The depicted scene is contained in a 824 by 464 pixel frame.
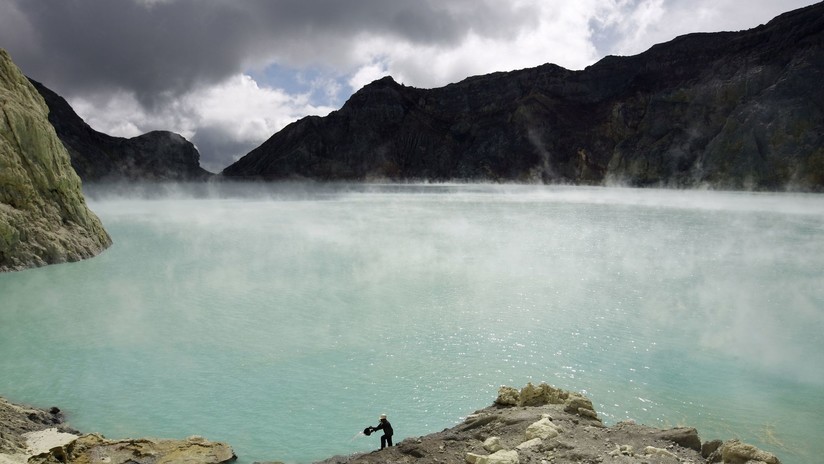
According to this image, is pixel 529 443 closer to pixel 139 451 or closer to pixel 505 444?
pixel 505 444

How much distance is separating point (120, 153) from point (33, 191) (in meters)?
107

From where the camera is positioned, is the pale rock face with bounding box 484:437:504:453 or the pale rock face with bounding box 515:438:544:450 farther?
the pale rock face with bounding box 484:437:504:453

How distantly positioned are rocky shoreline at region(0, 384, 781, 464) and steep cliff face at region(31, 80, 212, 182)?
307 feet

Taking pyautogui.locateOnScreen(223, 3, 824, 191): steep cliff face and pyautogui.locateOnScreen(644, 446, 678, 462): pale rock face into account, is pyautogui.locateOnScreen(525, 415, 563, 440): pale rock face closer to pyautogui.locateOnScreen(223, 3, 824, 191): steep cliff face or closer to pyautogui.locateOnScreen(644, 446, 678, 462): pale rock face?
pyautogui.locateOnScreen(644, 446, 678, 462): pale rock face

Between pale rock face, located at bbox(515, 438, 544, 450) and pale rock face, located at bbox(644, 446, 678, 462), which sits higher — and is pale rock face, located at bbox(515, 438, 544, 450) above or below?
below

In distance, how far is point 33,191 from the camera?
62.3 ft

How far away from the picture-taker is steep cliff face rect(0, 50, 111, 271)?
706 inches

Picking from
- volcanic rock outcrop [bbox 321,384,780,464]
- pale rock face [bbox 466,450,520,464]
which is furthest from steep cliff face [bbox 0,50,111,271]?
pale rock face [bbox 466,450,520,464]

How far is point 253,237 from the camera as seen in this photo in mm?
27672

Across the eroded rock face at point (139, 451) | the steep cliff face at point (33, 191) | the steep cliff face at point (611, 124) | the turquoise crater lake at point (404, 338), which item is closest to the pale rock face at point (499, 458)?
the turquoise crater lake at point (404, 338)

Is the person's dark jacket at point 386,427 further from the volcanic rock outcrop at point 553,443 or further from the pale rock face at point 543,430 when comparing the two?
the pale rock face at point 543,430

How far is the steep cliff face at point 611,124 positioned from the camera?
61844 mm

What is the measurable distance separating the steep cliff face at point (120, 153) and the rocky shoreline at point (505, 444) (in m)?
93.7

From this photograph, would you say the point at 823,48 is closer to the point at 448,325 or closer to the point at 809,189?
the point at 809,189
